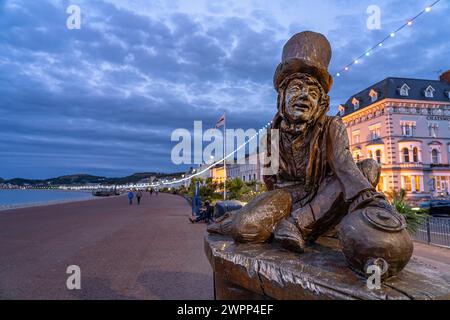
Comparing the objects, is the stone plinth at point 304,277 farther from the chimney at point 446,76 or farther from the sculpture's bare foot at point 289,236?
the chimney at point 446,76

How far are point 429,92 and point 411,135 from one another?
18.6ft

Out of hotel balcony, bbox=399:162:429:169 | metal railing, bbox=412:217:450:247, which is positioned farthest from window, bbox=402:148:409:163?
metal railing, bbox=412:217:450:247

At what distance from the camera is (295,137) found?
2945 millimetres

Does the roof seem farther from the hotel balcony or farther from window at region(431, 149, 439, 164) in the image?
the hotel balcony

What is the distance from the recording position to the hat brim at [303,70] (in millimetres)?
2719

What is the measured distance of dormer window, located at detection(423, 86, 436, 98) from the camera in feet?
110

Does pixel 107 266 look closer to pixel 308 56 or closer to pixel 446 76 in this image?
pixel 308 56

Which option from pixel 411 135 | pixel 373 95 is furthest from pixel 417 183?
pixel 373 95

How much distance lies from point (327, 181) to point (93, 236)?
10695 millimetres

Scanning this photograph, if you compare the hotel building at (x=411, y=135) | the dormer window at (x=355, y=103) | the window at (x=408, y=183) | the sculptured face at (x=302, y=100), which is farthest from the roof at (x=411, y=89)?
the sculptured face at (x=302, y=100)

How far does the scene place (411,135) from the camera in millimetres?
32656

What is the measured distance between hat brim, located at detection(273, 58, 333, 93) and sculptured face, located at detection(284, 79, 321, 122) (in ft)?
0.28
